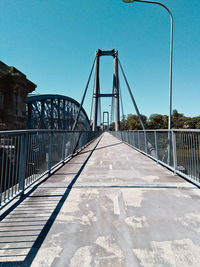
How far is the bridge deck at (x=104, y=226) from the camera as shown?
1.59 meters

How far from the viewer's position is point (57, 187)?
3410mm

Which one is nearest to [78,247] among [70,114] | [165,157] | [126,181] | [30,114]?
[126,181]

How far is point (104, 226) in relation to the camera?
2.07 meters

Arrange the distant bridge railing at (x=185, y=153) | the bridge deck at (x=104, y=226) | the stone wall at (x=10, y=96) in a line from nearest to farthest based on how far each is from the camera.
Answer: the bridge deck at (x=104, y=226) < the distant bridge railing at (x=185, y=153) < the stone wall at (x=10, y=96)

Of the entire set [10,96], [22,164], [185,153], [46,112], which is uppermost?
[46,112]

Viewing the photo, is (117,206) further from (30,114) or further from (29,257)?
(30,114)

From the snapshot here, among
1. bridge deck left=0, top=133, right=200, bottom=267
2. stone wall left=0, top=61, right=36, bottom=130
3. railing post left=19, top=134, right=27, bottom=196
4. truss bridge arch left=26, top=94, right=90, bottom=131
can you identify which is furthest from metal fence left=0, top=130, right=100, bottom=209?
truss bridge arch left=26, top=94, right=90, bottom=131

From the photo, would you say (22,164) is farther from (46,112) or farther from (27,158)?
(46,112)

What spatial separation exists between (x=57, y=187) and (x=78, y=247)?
1.82 meters

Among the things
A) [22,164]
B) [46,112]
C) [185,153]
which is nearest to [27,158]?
[22,164]

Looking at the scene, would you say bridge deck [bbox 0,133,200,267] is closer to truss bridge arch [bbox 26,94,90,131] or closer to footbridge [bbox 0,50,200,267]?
footbridge [bbox 0,50,200,267]

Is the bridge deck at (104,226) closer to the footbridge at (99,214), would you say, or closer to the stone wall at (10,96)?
the footbridge at (99,214)

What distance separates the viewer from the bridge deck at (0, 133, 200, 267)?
5.23 ft

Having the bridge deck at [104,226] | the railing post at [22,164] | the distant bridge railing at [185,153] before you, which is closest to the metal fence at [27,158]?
the railing post at [22,164]
